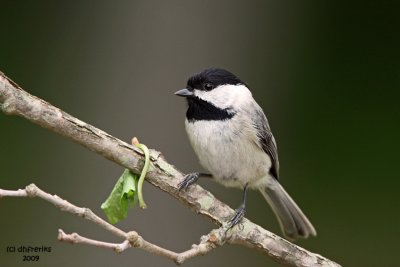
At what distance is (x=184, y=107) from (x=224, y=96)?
94 centimetres

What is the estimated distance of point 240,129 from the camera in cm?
236

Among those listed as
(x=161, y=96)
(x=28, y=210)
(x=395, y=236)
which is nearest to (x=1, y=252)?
(x=28, y=210)

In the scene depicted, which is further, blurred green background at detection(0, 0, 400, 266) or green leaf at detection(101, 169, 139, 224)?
blurred green background at detection(0, 0, 400, 266)

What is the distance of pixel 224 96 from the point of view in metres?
2.36

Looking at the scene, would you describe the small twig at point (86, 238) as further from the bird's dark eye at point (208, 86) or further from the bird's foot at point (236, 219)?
the bird's dark eye at point (208, 86)

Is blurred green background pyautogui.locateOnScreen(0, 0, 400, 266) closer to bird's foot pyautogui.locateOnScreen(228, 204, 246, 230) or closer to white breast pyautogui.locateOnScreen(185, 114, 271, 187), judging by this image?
white breast pyautogui.locateOnScreen(185, 114, 271, 187)

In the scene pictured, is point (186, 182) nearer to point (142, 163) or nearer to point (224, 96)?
point (142, 163)

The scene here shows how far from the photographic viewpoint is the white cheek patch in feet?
7.71

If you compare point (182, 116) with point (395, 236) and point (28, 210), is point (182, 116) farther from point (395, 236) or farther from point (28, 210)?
point (395, 236)

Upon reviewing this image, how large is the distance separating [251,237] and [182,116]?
143cm

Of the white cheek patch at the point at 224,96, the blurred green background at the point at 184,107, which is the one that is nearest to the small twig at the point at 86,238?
the white cheek patch at the point at 224,96

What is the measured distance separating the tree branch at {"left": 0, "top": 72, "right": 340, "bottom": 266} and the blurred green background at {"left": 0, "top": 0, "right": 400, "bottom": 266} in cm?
130

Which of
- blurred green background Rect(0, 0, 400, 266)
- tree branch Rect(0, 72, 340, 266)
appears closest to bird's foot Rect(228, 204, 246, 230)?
tree branch Rect(0, 72, 340, 266)

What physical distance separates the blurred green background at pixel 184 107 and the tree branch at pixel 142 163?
130 cm
